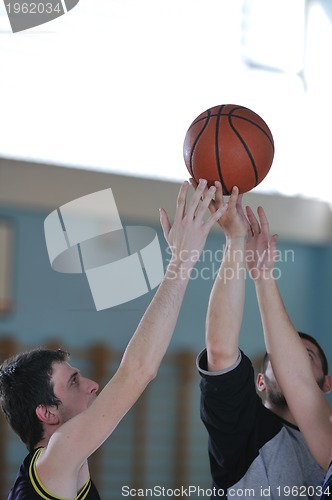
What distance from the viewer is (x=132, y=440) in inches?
179

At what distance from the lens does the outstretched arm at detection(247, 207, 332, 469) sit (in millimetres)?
1866

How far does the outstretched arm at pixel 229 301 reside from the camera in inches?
71.8

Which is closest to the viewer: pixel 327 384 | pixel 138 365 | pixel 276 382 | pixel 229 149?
pixel 138 365

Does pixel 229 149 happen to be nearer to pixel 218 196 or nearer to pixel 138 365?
pixel 218 196

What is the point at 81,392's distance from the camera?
5.86ft

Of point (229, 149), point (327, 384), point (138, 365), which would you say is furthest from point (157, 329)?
point (327, 384)

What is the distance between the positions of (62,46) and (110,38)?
1.11 ft

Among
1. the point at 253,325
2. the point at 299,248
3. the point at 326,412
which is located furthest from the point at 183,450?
the point at 326,412

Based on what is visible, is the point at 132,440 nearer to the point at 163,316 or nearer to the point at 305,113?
the point at 305,113

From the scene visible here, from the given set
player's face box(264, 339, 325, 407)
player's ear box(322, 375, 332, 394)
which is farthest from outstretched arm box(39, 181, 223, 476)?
player's ear box(322, 375, 332, 394)

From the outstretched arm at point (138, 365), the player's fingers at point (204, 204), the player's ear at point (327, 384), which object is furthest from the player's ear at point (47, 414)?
the player's ear at point (327, 384)

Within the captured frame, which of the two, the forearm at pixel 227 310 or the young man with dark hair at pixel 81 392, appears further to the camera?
the forearm at pixel 227 310

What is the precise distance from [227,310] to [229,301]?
0.08 feet

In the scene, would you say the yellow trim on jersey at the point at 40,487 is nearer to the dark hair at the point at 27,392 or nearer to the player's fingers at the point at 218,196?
the dark hair at the point at 27,392
